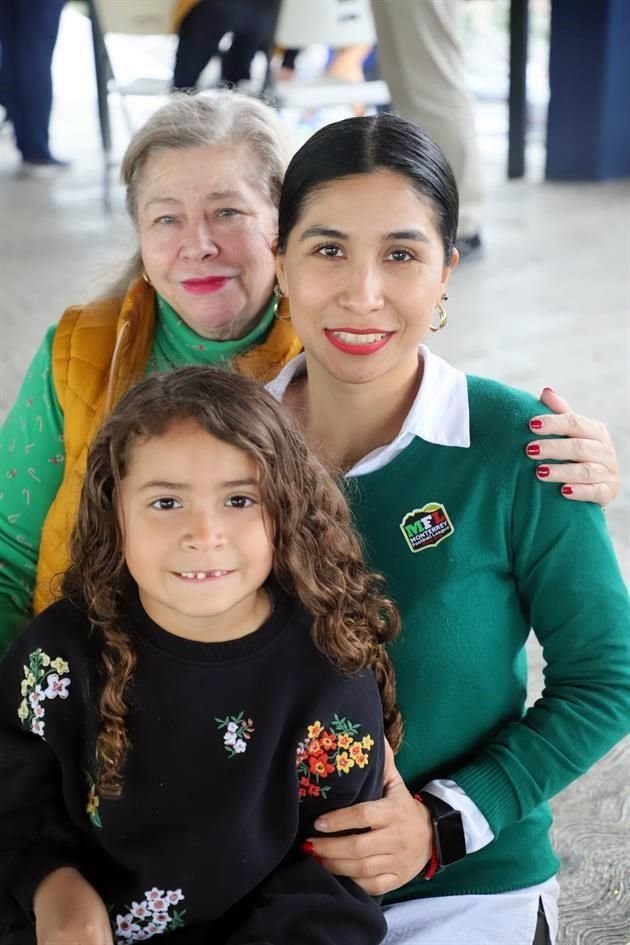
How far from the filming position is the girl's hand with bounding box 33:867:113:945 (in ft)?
3.96

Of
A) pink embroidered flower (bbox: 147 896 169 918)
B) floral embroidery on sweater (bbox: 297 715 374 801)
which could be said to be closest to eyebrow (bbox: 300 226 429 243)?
floral embroidery on sweater (bbox: 297 715 374 801)

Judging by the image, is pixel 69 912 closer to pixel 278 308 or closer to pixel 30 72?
pixel 278 308

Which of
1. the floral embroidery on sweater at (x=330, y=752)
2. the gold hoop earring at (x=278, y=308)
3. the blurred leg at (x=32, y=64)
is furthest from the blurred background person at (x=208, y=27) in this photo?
the floral embroidery on sweater at (x=330, y=752)

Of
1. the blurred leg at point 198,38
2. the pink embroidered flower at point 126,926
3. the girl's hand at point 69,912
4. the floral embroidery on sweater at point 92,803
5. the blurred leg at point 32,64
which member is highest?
the floral embroidery on sweater at point 92,803

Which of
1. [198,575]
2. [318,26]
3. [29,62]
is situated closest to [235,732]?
[198,575]

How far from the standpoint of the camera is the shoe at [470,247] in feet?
17.2

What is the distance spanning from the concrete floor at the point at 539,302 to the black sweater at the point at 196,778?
716mm

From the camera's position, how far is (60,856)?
1.29 metres

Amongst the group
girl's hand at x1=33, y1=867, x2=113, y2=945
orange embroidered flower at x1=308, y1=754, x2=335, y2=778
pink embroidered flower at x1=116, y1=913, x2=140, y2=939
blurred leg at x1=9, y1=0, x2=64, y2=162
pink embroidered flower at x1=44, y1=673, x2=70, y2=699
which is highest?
pink embroidered flower at x1=44, y1=673, x2=70, y2=699

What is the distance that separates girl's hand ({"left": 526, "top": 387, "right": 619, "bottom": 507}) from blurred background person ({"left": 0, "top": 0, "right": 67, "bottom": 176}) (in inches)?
249

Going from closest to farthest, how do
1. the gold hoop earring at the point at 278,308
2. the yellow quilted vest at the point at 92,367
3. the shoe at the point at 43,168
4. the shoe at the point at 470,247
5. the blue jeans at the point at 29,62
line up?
the yellow quilted vest at the point at 92,367 → the gold hoop earring at the point at 278,308 → the shoe at the point at 470,247 → the blue jeans at the point at 29,62 → the shoe at the point at 43,168

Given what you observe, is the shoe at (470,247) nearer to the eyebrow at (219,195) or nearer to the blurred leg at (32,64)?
the blurred leg at (32,64)

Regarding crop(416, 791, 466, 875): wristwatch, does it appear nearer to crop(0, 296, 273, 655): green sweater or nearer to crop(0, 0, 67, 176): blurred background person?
crop(0, 296, 273, 655): green sweater

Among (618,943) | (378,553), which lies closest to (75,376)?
(378,553)
